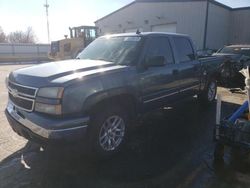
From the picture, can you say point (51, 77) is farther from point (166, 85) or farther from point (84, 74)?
point (166, 85)

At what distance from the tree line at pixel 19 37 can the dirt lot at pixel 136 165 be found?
221 ft

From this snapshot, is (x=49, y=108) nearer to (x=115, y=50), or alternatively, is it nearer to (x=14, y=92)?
(x=14, y=92)

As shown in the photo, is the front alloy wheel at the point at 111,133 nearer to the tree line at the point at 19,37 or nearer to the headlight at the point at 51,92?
the headlight at the point at 51,92

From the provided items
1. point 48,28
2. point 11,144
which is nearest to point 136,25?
point 11,144

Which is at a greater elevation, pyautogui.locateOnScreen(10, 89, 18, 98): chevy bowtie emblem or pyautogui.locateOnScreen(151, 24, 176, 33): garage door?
pyautogui.locateOnScreen(151, 24, 176, 33): garage door

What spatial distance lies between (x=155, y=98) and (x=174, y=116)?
1.74m

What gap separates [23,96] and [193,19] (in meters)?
21.5

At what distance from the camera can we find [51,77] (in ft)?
11.7

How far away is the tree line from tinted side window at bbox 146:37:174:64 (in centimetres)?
6693

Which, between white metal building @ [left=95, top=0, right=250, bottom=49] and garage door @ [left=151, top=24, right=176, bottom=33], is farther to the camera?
garage door @ [left=151, top=24, right=176, bottom=33]

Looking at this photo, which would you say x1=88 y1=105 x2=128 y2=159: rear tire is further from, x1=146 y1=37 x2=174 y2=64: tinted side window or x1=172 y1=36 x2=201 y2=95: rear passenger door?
x1=172 y1=36 x2=201 y2=95: rear passenger door

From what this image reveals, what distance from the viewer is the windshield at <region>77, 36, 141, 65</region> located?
15.0ft

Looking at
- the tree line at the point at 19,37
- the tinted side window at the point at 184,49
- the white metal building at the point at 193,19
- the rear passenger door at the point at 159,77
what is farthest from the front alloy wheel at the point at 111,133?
the tree line at the point at 19,37

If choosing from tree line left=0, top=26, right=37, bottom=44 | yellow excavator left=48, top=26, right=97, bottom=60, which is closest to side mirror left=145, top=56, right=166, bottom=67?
→ yellow excavator left=48, top=26, right=97, bottom=60
